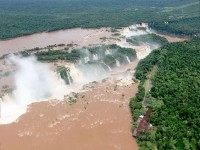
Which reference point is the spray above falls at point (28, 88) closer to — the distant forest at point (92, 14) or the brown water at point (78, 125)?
the brown water at point (78, 125)

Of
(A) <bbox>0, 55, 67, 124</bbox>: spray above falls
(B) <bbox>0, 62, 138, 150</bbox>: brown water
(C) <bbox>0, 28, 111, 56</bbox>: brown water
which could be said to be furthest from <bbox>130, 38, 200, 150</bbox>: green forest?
(C) <bbox>0, 28, 111, 56</bbox>: brown water

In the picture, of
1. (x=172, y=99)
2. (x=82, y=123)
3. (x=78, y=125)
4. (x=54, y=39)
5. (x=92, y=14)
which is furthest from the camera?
(x=92, y=14)

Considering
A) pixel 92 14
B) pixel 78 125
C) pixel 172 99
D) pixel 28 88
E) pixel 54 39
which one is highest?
pixel 92 14

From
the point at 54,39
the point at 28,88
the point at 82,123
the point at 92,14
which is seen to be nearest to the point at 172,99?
the point at 82,123

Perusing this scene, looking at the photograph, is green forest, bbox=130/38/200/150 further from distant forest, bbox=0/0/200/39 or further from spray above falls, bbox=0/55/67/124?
distant forest, bbox=0/0/200/39

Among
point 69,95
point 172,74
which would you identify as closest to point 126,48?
point 172,74

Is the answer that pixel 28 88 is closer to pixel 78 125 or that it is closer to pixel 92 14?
pixel 78 125

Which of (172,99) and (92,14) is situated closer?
(172,99)
